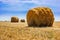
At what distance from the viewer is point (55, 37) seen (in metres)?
10.5

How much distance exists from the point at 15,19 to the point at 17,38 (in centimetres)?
1871

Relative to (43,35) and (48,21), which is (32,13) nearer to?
(48,21)

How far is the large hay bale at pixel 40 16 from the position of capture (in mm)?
17469

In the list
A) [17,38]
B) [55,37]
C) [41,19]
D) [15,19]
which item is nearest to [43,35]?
[55,37]

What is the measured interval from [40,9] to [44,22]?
3.75ft

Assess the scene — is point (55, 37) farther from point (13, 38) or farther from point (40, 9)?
point (40, 9)

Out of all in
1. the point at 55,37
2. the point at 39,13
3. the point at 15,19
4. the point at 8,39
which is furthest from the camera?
the point at 15,19

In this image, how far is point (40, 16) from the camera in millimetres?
17438

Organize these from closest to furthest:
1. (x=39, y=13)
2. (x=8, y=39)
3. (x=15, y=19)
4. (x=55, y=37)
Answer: (x=8, y=39), (x=55, y=37), (x=39, y=13), (x=15, y=19)

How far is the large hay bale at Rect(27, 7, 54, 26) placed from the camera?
17469 millimetres

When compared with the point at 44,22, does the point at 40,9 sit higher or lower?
higher

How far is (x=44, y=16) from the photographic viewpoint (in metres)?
17.6

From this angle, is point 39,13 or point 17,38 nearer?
point 17,38

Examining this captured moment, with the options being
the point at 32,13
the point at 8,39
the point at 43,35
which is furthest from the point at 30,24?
the point at 8,39
